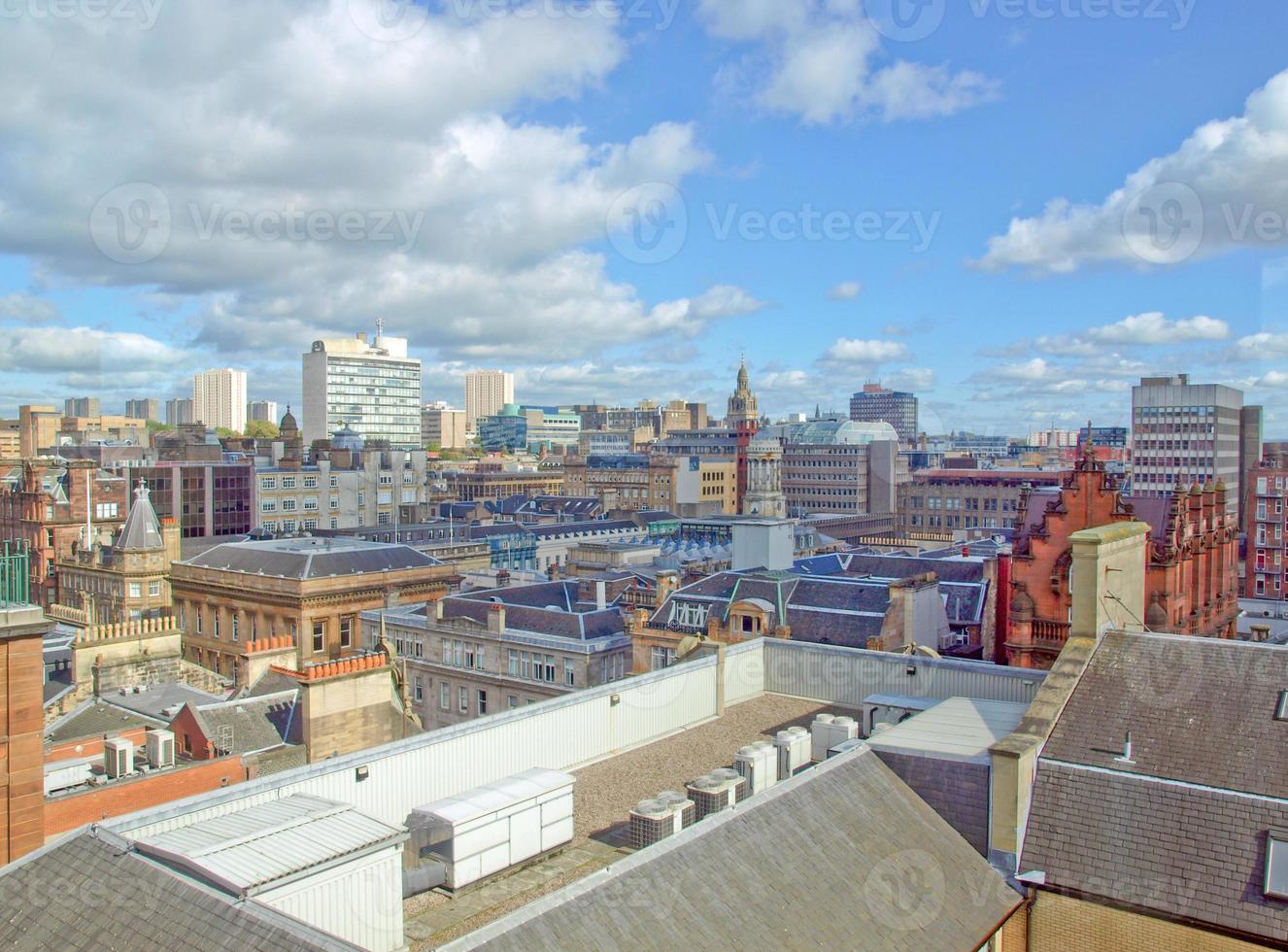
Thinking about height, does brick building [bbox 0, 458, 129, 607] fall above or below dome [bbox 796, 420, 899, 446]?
below

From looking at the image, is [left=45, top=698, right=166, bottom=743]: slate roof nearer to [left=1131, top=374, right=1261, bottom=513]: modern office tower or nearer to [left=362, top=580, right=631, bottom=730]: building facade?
[left=362, top=580, right=631, bottom=730]: building facade

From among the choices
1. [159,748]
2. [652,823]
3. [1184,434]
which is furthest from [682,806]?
[1184,434]

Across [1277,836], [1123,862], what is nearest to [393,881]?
[1123,862]

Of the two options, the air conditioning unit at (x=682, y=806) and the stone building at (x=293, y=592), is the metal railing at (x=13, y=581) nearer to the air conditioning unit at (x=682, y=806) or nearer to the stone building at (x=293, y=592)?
the air conditioning unit at (x=682, y=806)

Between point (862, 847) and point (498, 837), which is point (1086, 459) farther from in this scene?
point (498, 837)

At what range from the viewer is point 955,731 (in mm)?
18484

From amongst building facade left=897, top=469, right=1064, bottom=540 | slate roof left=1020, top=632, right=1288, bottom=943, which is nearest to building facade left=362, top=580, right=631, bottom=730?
slate roof left=1020, top=632, right=1288, bottom=943

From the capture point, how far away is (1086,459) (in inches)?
1423

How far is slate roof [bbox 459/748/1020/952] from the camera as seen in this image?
465 inches

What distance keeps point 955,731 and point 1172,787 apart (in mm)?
3787

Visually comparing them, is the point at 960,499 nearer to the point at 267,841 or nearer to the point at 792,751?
the point at 792,751

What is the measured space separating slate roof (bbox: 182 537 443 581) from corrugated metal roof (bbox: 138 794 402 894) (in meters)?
46.9

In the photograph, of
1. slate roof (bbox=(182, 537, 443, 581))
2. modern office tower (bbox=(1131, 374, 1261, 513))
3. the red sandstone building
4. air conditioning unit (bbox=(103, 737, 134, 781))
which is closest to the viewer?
air conditioning unit (bbox=(103, 737, 134, 781))

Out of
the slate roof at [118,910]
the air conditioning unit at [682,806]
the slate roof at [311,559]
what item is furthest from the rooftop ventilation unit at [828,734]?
the slate roof at [311,559]
